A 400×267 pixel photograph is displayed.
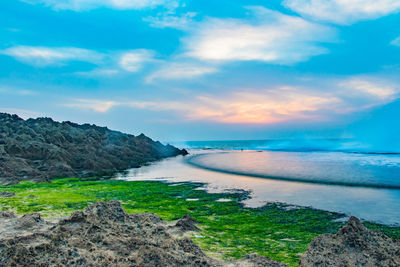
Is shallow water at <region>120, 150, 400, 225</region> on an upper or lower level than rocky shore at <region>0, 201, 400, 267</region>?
lower

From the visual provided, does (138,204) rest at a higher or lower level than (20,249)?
lower

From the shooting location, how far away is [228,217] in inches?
500

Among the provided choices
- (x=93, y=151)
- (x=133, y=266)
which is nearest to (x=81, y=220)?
(x=133, y=266)

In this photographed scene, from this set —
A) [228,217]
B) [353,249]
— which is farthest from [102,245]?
[228,217]

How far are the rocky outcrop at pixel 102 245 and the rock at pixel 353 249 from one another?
0.85 meters

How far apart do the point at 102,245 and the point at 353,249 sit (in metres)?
5.38

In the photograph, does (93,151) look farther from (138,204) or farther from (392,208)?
(392,208)

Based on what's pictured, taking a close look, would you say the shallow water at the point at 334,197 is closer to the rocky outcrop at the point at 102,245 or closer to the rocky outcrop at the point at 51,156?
the rocky outcrop at the point at 102,245

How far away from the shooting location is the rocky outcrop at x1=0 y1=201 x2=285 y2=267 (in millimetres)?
4996

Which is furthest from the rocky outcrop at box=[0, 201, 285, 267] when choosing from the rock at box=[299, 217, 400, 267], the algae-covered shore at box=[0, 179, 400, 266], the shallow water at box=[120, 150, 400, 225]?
the shallow water at box=[120, 150, 400, 225]

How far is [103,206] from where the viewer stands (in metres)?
7.74

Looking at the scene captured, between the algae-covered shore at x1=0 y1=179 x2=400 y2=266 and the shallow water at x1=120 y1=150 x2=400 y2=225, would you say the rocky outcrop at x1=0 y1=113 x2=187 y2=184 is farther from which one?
the shallow water at x1=120 y1=150 x2=400 y2=225

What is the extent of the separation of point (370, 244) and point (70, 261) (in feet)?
20.2

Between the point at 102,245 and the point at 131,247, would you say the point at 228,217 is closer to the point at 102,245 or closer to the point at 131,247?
the point at 131,247
